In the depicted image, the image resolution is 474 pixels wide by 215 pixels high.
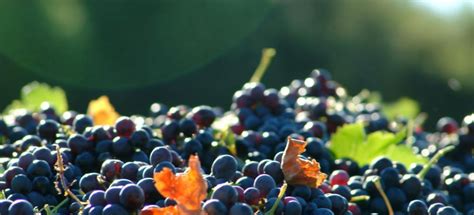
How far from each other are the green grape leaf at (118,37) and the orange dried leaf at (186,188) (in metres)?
5.19

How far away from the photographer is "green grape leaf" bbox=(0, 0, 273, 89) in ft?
21.3

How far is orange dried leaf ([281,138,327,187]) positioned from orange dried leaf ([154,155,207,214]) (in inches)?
8.5

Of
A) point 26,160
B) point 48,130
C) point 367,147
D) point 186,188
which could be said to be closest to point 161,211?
point 186,188

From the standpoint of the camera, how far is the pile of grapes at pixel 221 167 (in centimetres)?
101

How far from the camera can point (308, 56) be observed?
316 inches

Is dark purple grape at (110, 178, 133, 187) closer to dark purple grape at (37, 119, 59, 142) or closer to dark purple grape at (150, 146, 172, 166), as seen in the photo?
dark purple grape at (150, 146, 172, 166)

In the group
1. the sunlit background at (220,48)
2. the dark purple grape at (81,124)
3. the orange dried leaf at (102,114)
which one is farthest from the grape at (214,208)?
the sunlit background at (220,48)

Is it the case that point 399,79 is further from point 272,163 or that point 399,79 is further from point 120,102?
point 272,163

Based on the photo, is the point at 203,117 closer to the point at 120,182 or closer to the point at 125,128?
the point at 125,128

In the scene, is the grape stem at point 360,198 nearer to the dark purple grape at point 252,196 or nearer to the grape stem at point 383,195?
the grape stem at point 383,195

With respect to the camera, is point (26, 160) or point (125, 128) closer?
point (26, 160)

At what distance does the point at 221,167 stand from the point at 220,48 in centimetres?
655

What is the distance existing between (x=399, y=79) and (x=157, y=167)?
23.4 feet

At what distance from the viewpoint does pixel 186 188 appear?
89 centimetres
